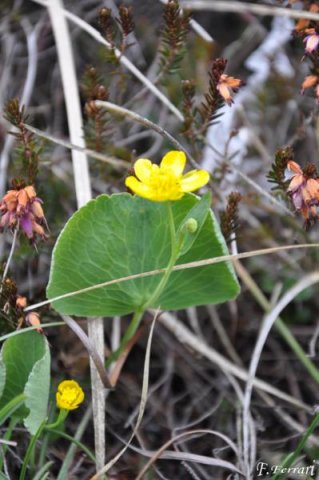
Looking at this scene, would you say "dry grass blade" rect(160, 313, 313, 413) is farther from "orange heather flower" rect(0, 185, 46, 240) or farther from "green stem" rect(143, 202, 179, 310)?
"orange heather flower" rect(0, 185, 46, 240)

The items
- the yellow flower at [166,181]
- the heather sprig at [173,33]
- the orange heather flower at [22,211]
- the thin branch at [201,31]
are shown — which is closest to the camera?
the yellow flower at [166,181]

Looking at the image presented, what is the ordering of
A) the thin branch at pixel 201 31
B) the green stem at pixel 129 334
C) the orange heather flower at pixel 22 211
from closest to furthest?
1. the orange heather flower at pixel 22 211
2. the green stem at pixel 129 334
3. the thin branch at pixel 201 31

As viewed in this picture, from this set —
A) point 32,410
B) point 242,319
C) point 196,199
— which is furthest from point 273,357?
point 32,410

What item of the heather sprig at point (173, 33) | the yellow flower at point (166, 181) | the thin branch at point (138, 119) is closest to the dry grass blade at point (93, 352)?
the yellow flower at point (166, 181)

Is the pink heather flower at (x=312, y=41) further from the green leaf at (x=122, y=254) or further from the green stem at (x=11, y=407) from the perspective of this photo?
the green stem at (x=11, y=407)

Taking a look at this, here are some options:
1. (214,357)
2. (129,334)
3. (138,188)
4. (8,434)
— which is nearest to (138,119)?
(138,188)

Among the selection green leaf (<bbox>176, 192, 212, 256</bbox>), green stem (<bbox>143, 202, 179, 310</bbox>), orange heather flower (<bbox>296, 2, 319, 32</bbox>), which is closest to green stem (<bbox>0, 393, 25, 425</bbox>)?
green stem (<bbox>143, 202, 179, 310</bbox>)

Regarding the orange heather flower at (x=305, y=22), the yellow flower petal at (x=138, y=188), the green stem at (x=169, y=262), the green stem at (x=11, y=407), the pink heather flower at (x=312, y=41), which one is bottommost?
the green stem at (x=11, y=407)
